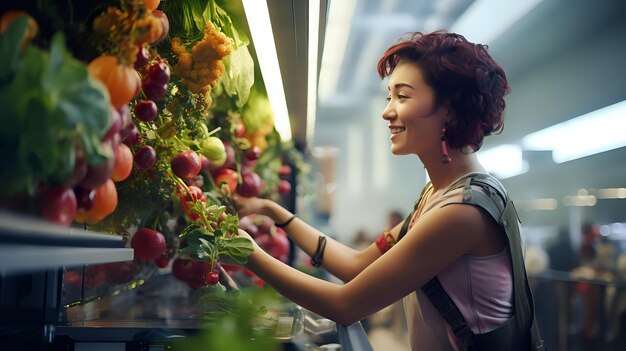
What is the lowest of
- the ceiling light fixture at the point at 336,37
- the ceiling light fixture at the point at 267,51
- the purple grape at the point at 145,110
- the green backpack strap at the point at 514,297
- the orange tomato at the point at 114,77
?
the green backpack strap at the point at 514,297

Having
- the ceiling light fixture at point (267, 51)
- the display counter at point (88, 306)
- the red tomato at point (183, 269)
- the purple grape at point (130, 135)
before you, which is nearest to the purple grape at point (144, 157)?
the purple grape at point (130, 135)

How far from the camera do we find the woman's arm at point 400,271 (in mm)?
1478

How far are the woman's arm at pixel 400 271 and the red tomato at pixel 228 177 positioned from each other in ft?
1.26

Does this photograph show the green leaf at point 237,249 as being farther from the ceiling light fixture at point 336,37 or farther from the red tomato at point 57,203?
the ceiling light fixture at point 336,37

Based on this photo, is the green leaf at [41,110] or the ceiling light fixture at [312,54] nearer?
the green leaf at [41,110]

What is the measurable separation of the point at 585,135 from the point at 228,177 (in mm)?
8841

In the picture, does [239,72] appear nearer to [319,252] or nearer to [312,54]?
[312,54]

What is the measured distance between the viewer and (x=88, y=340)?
1235 millimetres

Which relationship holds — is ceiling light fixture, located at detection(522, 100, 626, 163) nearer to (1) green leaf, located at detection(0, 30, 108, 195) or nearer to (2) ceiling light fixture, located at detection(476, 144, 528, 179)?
(2) ceiling light fixture, located at detection(476, 144, 528, 179)

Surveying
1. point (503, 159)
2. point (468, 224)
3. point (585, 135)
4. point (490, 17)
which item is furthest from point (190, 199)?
point (503, 159)

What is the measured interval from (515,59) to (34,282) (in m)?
8.13

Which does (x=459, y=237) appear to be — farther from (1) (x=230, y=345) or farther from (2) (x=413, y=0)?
(2) (x=413, y=0)

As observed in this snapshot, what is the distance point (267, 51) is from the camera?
61.1 inches

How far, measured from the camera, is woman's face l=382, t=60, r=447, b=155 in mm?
1647
